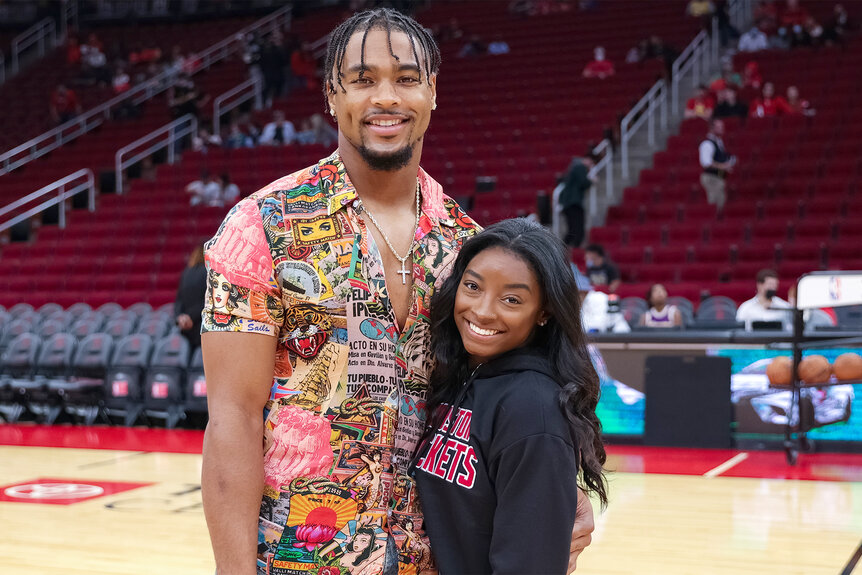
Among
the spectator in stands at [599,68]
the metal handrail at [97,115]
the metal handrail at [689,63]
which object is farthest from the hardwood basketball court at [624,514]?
the metal handrail at [97,115]

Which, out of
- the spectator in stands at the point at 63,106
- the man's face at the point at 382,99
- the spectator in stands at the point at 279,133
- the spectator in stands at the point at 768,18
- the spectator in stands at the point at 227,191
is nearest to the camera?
the man's face at the point at 382,99

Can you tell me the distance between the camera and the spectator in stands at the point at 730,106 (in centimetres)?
1216

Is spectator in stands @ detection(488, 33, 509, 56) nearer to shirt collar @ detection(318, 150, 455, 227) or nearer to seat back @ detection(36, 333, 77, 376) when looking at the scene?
seat back @ detection(36, 333, 77, 376)

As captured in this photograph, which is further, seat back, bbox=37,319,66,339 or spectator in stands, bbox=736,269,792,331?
seat back, bbox=37,319,66,339

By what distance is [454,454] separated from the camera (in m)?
1.58

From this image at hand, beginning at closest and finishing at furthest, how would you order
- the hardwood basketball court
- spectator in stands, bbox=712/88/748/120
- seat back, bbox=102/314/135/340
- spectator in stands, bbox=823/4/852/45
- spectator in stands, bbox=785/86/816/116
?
the hardwood basketball court → seat back, bbox=102/314/135/340 → spectator in stands, bbox=785/86/816/116 → spectator in stands, bbox=712/88/748/120 → spectator in stands, bbox=823/4/852/45

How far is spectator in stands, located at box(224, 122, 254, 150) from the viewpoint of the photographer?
49.4 ft

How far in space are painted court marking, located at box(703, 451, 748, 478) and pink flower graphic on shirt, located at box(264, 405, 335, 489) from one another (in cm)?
515

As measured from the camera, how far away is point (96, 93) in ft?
60.1

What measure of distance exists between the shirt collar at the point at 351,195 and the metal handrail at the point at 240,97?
1490cm

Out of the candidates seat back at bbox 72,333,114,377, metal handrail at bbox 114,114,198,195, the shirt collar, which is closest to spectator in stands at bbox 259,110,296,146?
metal handrail at bbox 114,114,198,195

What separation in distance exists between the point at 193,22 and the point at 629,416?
15805 mm

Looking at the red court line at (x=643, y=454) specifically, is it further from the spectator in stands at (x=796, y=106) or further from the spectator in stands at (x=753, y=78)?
the spectator in stands at (x=753, y=78)

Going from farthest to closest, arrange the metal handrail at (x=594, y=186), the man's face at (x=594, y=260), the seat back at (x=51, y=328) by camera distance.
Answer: the metal handrail at (x=594, y=186) < the seat back at (x=51, y=328) < the man's face at (x=594, y=260)
